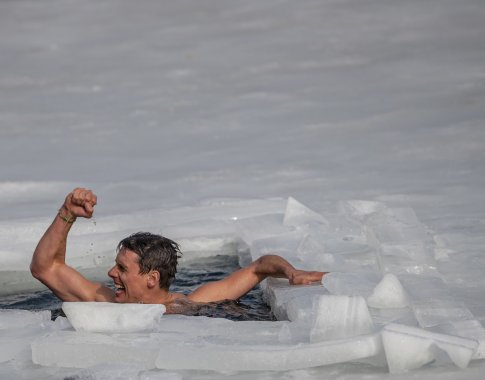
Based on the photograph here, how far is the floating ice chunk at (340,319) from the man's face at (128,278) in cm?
123

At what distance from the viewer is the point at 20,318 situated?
4.47 meters

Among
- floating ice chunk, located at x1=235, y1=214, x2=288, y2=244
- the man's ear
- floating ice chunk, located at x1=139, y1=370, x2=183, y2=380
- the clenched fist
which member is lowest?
floating ice chunk, located at x1=139, y1=370, x2=183, y2=380

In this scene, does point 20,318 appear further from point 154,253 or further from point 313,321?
point 313,321

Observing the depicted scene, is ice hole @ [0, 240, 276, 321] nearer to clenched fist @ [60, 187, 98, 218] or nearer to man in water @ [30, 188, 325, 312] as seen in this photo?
man in water @ [30, 188, 325, 312]

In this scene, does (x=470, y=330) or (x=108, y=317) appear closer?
(x=470, y=330)

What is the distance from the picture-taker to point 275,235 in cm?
602

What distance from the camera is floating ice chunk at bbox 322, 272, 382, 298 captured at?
4.53 meters

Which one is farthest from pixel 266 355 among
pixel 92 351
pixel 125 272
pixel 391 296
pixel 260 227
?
pixel 260 227

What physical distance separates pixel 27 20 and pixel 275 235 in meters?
7.04

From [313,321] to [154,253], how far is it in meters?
1.19

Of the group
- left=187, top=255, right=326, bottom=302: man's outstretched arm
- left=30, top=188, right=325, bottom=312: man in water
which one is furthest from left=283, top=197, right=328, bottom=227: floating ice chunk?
left=30, top=188, right=325, bottom=312: man in water

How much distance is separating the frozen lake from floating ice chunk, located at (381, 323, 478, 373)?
0.18 ft

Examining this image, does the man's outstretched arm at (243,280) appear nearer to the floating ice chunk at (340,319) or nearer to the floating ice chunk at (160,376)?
the floating ice chunk at (340,319)

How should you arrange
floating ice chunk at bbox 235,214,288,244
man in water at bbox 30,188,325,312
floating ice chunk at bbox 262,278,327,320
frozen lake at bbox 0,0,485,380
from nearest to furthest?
floating ice chunk at bbox 262,278,327,320 → man in water at bbox 30,188,325,312 → floating ice chunk at bbox 235,214,288,244 → frozen lake at bbox 0,0,485,380
